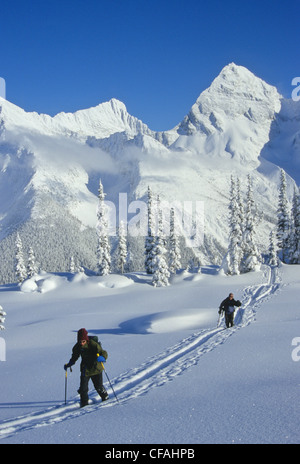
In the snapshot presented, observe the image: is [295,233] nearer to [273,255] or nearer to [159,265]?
[273,255]

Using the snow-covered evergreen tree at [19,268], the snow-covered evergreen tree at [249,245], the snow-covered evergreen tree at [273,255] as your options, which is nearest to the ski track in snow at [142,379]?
the snow-covered evergreen tree at [249,245]

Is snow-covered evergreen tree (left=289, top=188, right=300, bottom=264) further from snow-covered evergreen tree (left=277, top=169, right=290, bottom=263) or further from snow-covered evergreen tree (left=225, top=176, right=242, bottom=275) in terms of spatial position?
snow-covered evergreen tree (left=225, top=176, right=242, bottom=275)

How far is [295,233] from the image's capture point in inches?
2357

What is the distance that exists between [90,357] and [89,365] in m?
0.20

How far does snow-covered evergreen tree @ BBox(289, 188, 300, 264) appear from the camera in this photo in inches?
2338

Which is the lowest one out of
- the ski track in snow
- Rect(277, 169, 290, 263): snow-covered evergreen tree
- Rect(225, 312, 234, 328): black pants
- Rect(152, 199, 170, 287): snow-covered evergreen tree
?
the ski track in snow

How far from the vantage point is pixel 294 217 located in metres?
59.8

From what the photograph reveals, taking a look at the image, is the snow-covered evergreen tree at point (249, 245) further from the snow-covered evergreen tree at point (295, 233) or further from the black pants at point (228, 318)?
the black pants at point (228, 318)

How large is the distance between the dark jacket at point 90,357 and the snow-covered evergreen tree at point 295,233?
2219 inches

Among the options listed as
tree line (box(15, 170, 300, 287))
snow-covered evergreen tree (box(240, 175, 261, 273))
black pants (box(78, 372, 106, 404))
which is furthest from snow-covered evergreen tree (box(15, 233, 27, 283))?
black pants (box(78, 372, 106, 404))

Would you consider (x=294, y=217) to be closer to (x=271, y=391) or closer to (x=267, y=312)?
(x=267, y=312)

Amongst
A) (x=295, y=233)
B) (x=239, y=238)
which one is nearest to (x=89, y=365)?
(x=239, y=238)

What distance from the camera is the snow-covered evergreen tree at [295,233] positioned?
5938 cm
